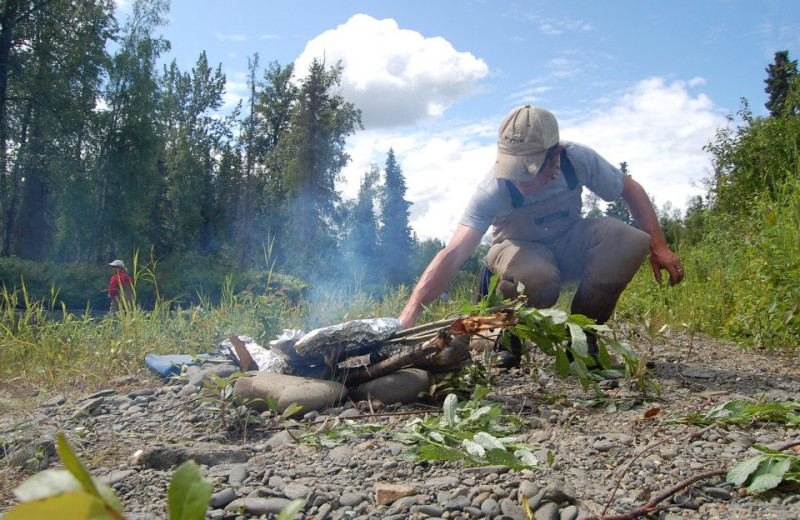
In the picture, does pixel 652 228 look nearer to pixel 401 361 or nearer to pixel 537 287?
pixel 537 287

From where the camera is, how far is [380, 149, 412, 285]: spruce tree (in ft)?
97.6

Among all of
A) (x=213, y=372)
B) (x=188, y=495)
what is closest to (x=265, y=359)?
(x=213, y=372)

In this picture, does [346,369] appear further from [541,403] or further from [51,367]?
[51,367]

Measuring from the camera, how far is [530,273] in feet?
10.8

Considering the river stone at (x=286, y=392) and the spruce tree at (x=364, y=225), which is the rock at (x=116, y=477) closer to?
the river stone at (x=286, y=392)

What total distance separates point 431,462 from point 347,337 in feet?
3.39

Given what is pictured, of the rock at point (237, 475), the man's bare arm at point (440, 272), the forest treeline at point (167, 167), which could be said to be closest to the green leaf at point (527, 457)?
the rock at point (237, 475)

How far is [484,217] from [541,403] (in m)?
1.19

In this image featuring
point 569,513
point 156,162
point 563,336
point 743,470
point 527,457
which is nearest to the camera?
point 569,513

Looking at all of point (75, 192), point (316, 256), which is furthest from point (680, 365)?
point (75, 192)

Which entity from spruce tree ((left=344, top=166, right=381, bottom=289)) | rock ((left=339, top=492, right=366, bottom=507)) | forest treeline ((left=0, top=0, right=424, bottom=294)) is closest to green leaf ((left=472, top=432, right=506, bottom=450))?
rock ((left=339, top=492, right=366, bottom=507))

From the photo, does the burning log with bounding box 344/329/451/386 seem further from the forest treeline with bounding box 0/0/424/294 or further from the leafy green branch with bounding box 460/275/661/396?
the forest treeline with bounding box 0/0/424/294

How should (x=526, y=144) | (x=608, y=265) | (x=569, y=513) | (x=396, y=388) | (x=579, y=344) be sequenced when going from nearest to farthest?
1. (x=569, y=513)
2. (x=579, y=344)
3. (x=396, y=388)
4. (x=526, y=144)
5. (x=608, y=265)

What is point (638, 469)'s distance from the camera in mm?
1614
